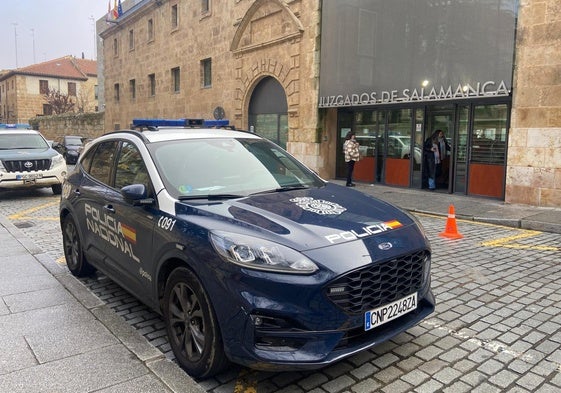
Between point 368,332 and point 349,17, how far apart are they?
1336cm

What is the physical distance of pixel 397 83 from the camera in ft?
42.9

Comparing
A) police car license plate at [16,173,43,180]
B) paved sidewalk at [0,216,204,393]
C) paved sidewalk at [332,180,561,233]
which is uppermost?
police car license plate at [16,173,43,180]

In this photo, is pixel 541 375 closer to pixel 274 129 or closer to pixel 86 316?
pixel 86 316

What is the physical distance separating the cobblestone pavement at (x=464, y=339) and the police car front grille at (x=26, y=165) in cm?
619

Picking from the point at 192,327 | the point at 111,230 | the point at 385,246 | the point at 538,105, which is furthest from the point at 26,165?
the point at 538,105

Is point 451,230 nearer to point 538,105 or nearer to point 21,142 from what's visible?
point 538,105

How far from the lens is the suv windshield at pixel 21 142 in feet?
41.2

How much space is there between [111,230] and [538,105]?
949 centimetres

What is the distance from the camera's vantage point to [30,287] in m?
5.17

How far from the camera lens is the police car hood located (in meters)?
2.98

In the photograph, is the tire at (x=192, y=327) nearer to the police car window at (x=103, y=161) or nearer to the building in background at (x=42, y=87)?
the police car window at (x=103, y=161)

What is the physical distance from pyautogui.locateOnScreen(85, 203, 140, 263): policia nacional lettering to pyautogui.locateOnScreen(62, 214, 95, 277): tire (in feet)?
1.77

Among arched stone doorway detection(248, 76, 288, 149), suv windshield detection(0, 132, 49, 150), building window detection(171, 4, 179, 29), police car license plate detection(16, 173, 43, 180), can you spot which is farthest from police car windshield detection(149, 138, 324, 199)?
building window detection(171, 4, 179, 29)

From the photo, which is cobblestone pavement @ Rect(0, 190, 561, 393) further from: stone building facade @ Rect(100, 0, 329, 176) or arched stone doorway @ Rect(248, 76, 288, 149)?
arched stone doorway @ Rect(248, 76, 288, 149)
